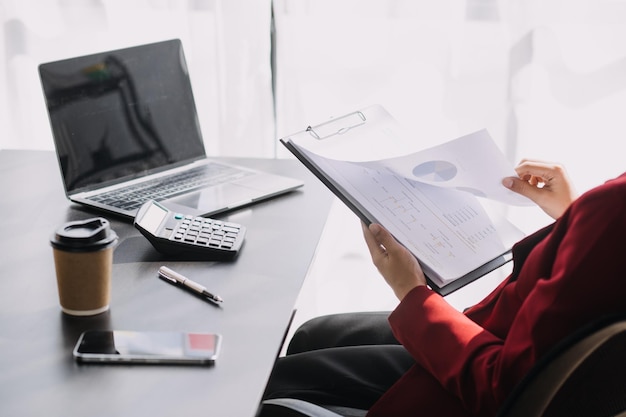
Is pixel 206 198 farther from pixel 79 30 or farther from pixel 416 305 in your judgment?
pixel 79 30

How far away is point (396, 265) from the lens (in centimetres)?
110

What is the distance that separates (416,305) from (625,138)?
131cm

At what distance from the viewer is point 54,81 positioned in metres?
1.39

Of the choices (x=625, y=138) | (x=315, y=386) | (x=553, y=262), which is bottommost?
(x=315, y=386)

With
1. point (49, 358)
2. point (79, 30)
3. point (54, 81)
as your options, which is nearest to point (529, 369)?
point (49, 358)

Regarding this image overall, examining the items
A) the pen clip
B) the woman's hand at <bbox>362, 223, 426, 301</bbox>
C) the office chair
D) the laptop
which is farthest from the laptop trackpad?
the office chair

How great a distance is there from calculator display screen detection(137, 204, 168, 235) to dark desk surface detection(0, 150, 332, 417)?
0.04m

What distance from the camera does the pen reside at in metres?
1.06

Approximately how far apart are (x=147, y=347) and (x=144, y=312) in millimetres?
108

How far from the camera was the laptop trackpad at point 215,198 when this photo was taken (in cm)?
136

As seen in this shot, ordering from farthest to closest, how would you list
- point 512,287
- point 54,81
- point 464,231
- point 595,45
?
point 595,45 → point 54,81 → point 464,231 → point 512,287

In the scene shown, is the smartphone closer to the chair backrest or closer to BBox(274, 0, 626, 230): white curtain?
the chair backrest

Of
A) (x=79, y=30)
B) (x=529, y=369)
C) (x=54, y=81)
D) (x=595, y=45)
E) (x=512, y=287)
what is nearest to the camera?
(x=529, y=369)

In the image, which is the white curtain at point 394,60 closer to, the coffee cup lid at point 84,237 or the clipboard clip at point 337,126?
the clipboard clip at point 337,126
